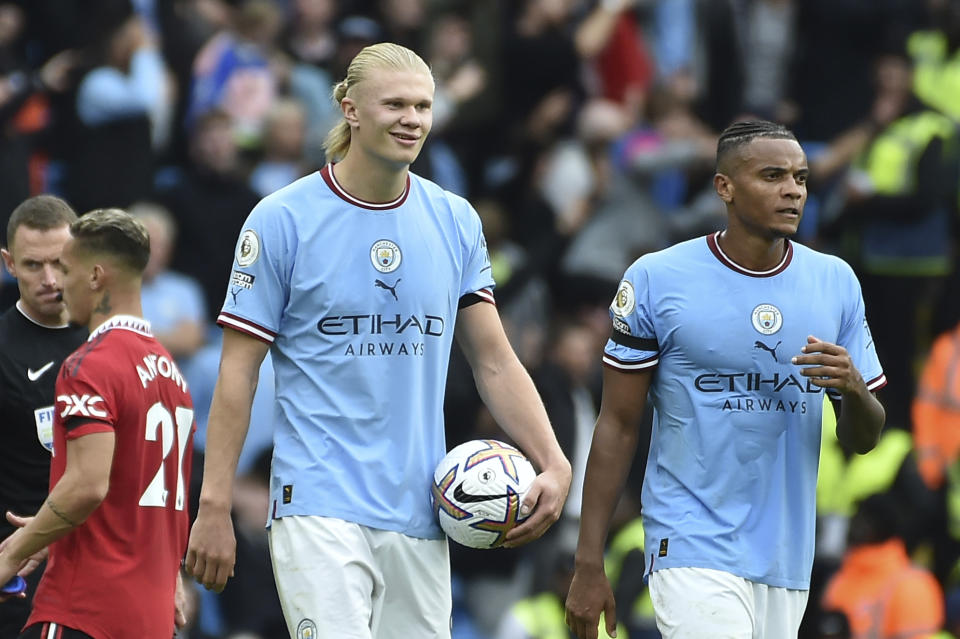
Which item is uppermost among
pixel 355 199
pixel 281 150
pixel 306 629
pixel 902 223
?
pixel 281 150

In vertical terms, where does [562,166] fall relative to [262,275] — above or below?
above

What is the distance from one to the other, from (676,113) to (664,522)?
885cm

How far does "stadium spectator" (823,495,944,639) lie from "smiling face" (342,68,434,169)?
583 cm

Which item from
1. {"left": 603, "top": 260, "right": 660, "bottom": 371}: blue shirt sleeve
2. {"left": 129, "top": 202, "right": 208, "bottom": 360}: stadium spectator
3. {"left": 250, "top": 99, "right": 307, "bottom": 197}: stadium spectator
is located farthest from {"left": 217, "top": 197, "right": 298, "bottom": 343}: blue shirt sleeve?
{"left": 250, "top": 99, "right": 307, "bottom": 197}: stadium spectator

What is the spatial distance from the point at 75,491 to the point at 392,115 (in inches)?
73.9

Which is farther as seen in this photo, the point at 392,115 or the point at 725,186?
the point at 725,186

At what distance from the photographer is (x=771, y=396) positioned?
7059 mm

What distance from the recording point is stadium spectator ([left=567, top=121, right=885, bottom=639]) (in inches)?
275

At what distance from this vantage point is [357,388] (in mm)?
6781

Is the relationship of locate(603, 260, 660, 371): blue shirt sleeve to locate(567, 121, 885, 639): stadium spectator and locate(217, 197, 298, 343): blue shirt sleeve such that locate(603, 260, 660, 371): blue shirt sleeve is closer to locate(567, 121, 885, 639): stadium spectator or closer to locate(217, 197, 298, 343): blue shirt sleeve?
locate(567, 121, 885, 639): stadium spectator

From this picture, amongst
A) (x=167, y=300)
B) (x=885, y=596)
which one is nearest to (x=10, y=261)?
(x=167, y=300)

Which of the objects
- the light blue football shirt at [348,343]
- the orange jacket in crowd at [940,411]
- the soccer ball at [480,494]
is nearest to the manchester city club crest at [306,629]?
the light blue football shirt at [348,343]

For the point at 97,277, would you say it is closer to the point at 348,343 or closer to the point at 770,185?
the point at 348,343

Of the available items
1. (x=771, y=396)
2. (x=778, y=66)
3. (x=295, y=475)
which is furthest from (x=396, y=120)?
(x=778, y=66)
